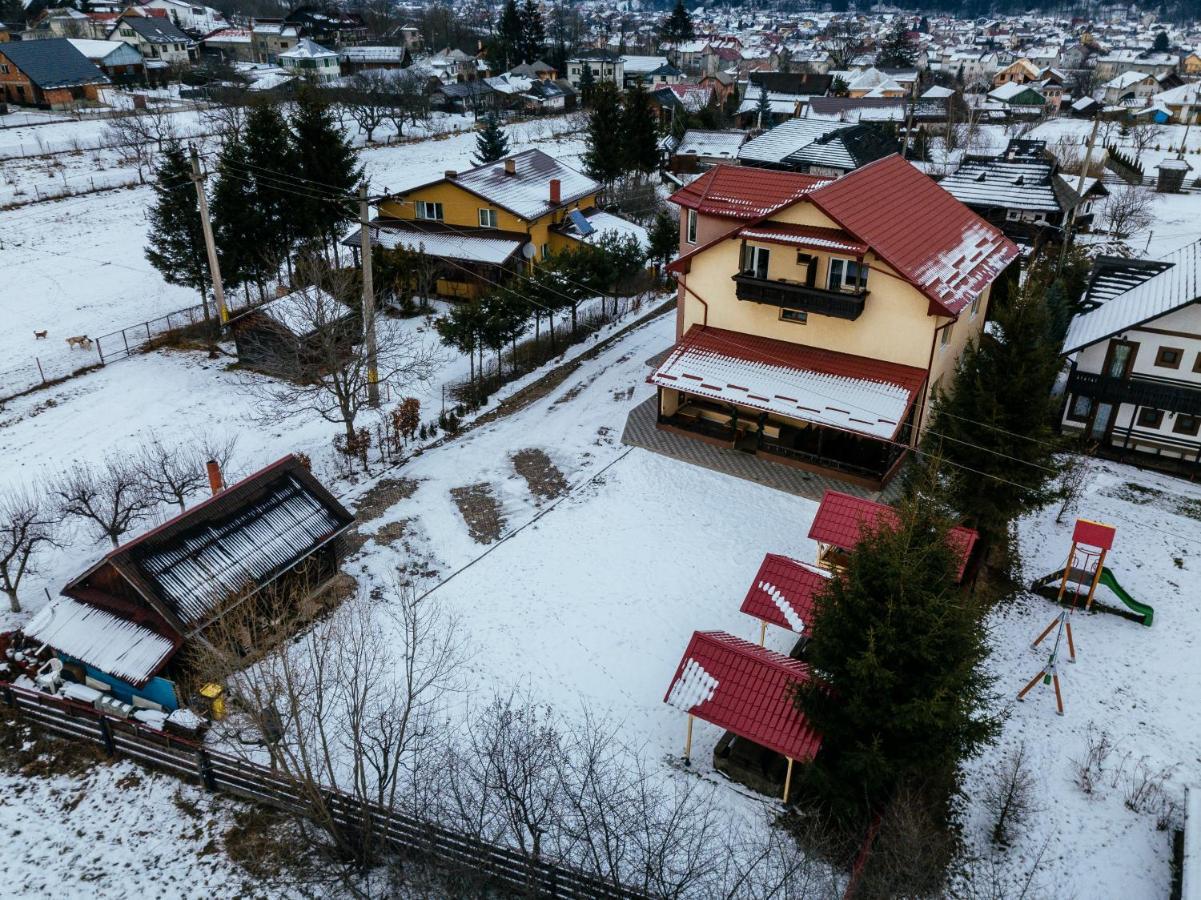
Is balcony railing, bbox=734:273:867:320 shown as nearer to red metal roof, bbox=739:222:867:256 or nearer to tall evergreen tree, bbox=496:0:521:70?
red metal roof, bbox=739:222:867:256

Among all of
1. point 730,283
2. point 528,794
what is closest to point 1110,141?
point 730,283

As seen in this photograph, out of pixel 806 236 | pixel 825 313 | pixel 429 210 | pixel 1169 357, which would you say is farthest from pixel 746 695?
pixel 429 210

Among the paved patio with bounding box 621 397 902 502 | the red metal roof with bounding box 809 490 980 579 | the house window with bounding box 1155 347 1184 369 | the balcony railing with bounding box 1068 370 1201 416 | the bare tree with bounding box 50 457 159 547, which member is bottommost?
the paved patio with bounding box 621 397 902 502

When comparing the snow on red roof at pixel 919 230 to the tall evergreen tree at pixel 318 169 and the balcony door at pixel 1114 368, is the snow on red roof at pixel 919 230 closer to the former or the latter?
the balcony door at pixel 1114 368

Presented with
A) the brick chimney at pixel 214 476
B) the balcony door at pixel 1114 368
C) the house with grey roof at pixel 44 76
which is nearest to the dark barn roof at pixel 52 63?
the house with grey roof at pixel 44 76

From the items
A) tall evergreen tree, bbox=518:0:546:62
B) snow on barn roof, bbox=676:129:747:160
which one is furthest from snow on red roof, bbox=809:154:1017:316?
tall evergreen tree, bbox=518:0:546:62

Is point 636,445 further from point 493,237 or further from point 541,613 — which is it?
point 493,237
